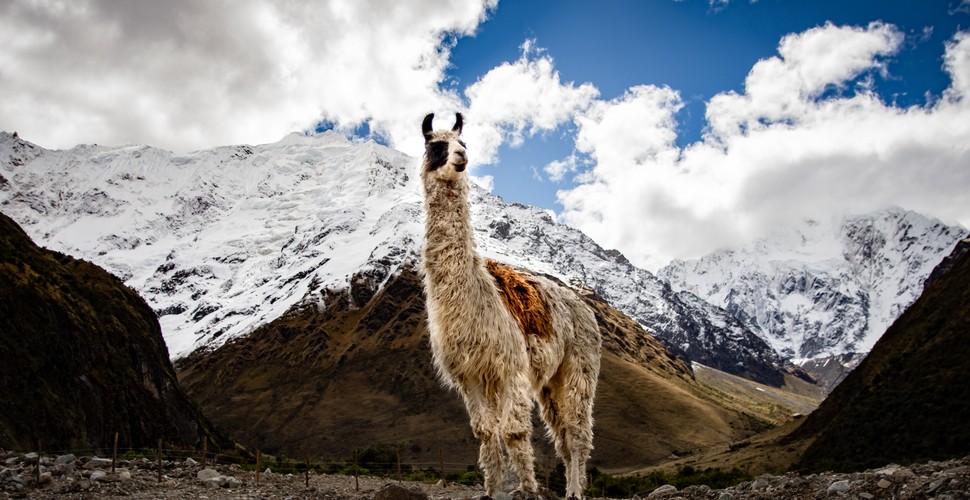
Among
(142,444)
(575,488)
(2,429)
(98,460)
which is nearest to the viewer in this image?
(575,488)

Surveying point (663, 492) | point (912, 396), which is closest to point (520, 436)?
point (663, 492)

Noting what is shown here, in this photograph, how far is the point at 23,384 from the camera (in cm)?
4247

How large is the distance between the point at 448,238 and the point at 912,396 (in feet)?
173

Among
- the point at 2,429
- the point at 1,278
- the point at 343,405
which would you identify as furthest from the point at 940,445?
the point at 343,405

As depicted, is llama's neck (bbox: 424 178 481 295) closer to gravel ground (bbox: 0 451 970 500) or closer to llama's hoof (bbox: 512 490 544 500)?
llama's hoof (bbox: 512 490 544 500)

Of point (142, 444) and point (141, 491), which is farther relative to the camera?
→ point (142, 444)

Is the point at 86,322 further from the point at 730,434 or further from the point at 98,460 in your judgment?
the point at 730,434

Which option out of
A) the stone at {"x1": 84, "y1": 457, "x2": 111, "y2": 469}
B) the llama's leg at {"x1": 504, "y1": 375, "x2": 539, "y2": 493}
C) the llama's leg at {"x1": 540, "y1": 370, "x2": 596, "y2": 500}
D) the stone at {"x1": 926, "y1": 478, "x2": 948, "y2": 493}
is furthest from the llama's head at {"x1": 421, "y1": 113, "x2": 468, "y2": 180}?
the stone at {"x1": 84, "y1": 457, "x2": 111, "y2": 469}

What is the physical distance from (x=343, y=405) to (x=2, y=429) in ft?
379

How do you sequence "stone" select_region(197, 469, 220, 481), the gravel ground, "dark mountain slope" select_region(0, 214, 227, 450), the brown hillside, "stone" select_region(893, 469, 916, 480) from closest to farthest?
the gravel ground → "stone" select_region(893, 469, 916, 480) → "stone" select_region(197, 469, 220, 481) → "dark mountain slope" select_region(0, 214, 227, 450) → the brown hillside

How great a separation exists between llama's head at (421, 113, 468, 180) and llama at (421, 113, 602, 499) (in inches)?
0.6

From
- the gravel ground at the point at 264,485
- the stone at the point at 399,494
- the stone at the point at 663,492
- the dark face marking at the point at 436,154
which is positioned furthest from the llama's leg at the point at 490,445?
the dark face marking at the point at 436,154

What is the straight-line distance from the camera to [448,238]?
976 cm

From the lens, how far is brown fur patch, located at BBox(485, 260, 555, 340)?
10.1 meters
